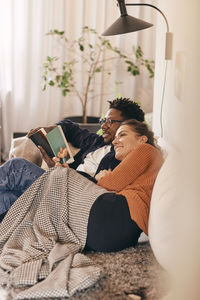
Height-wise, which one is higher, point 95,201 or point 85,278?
point 95,201

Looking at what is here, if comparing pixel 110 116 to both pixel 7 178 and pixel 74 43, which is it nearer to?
pixel 7 178

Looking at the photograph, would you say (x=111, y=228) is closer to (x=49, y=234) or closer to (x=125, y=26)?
(x=49, y=234)

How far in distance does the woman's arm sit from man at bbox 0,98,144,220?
235 millimetres

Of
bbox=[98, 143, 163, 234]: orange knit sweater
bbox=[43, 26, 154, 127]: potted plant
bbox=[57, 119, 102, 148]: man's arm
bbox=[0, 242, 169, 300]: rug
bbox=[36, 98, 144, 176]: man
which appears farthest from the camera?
bbox=[43, 26, 154, 127]: potted plant

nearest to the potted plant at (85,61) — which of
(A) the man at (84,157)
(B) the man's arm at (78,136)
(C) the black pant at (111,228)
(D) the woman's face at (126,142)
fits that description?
(B) the man's arm at (78,136)

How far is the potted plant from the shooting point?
3.44 m

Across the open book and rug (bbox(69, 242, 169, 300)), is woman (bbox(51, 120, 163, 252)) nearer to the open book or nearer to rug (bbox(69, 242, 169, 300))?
rug (bbox(69, 242, 169, 300))

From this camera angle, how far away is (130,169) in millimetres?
1614

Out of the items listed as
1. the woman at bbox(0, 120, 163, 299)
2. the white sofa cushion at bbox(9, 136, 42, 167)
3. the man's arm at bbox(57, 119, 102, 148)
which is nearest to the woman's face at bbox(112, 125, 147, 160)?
the woman at bbox(0, 120, 163, 299)

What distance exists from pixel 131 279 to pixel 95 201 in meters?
0.36

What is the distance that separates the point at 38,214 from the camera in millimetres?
1549

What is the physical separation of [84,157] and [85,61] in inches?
57.9

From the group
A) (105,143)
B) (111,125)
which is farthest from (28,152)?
(111,125)

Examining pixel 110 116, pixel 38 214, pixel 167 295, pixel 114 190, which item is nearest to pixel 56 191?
pixel 38 214
